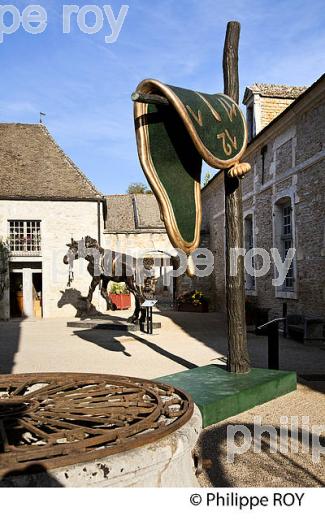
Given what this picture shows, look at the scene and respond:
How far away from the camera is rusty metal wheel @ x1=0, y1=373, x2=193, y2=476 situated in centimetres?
182

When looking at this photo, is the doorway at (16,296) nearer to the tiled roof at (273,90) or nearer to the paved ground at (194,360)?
the paved ground at (194,360)

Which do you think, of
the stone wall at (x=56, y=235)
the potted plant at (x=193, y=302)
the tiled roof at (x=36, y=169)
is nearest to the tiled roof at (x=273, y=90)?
the tiled roof at (x=36, y=169)

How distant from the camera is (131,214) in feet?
81.3

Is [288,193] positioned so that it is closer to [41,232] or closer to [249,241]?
[249,241]

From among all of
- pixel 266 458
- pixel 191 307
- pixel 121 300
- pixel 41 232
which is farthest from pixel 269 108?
pixel 266 458

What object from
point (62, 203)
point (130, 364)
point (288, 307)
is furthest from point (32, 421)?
point (62, 203)

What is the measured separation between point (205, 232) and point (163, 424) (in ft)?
60.1

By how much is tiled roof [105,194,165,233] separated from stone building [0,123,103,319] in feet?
11.5

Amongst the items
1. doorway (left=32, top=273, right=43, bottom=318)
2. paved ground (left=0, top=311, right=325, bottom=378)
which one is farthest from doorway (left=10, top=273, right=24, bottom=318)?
paved ground (left=0, top=311, right=325, bottom=378)

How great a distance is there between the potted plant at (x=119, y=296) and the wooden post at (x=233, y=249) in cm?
1433

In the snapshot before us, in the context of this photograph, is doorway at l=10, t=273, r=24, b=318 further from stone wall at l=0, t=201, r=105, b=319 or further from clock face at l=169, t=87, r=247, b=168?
clock face at l=169, t=87, r=247, b=168

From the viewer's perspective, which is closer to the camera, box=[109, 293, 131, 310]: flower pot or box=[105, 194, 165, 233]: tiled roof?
box=[109, 293, 131, 310]: flower pot

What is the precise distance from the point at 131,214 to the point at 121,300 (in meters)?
6.13
